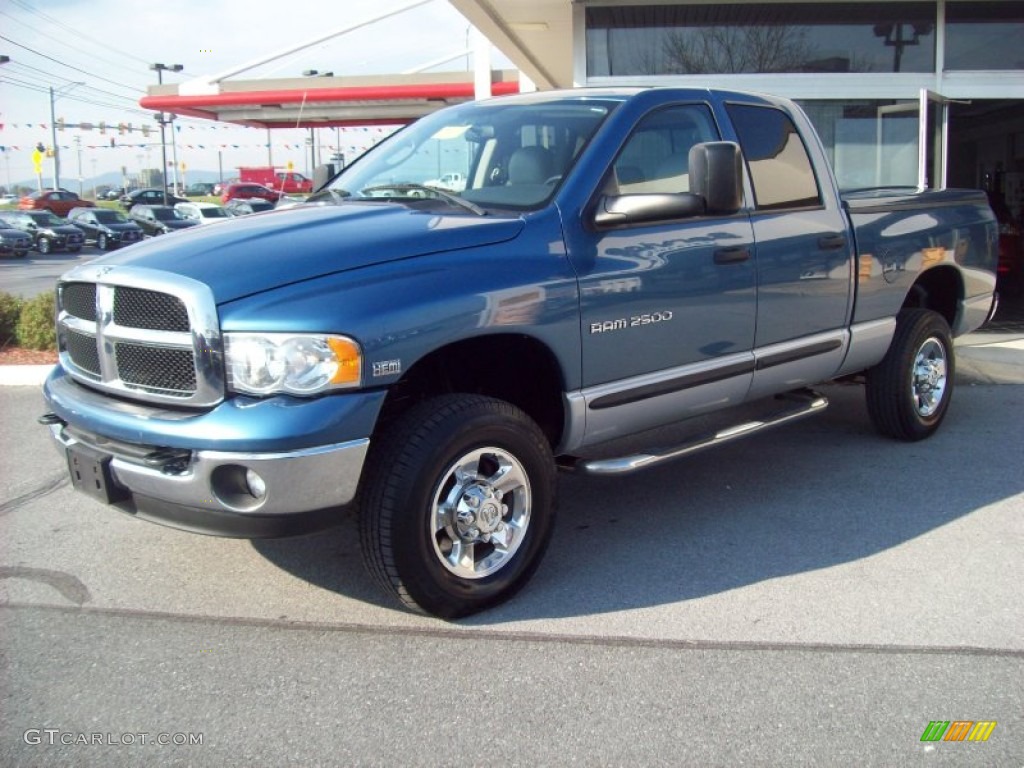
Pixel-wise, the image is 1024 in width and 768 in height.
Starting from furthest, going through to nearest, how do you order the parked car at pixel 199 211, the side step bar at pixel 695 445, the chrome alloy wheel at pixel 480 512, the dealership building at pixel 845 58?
the parked car at pixel 199 211, the dealership building at pixel 845 58, the side step bar at pixel 695 445, the chrome alloy wheel at pixel 480 512

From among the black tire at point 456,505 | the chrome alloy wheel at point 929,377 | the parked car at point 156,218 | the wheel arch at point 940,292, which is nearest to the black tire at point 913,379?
the chrome alloy wheel at point 929,377

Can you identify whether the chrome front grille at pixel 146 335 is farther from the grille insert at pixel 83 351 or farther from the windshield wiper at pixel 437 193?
the windshield wiper at pixel 437 193

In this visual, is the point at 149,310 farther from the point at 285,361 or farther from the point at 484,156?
the point at 484,156

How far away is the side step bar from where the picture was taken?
13.7ft

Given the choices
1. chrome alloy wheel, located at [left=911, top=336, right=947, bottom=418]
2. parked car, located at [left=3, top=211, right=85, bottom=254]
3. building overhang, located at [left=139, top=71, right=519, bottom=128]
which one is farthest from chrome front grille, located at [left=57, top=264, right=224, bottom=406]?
parked car, located at [left=3, top=211, right=85, bottom=254]

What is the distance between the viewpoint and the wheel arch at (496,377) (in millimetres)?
3900

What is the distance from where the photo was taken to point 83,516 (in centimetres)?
510

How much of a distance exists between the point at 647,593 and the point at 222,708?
5.71 ft

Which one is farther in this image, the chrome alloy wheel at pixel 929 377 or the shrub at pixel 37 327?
the shrub at pixel 37 327

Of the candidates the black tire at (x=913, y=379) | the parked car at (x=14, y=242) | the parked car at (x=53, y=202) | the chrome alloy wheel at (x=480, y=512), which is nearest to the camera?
the chrome alloy wheel at (x=480, y=512)

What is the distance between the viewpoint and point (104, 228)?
35562mm

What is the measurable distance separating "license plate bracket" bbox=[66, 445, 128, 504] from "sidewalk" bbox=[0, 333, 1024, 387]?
535 centimetres

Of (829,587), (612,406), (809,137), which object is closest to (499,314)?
(612,406)

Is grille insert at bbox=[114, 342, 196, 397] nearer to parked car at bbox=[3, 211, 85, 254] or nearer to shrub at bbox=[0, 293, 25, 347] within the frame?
shrub at bbox=[0, 293, 25, 347]
